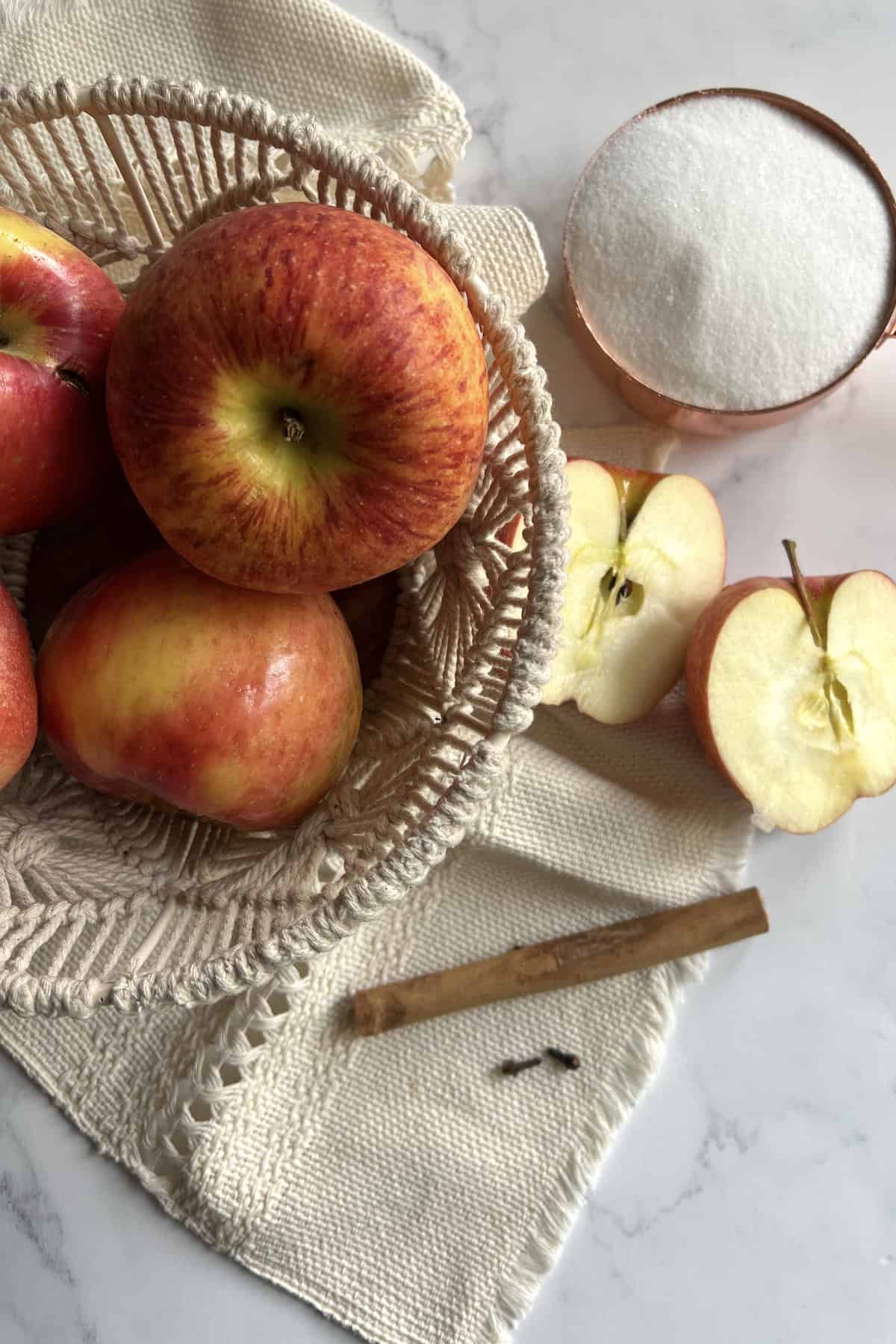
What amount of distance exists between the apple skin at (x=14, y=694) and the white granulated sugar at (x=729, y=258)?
1.40ft

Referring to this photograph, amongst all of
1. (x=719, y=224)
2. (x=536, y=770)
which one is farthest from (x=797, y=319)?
(x=536, y=770)

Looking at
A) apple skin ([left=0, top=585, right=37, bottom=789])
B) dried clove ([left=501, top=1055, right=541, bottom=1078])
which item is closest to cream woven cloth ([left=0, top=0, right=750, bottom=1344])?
dried clove ([left=501, top=1055, right=541, bottom=1078])

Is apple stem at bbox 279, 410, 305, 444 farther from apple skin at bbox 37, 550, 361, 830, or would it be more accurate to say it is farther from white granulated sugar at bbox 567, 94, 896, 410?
white granulated sugar at bbox 567, 94, 896, 410

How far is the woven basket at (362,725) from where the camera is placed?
552mm

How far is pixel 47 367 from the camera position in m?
0.56

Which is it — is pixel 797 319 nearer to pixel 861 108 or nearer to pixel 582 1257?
pixel 861 108

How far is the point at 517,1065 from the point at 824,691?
344 millimetres

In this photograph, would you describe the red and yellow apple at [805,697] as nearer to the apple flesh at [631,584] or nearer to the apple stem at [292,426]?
the apple flesh at [631,584]

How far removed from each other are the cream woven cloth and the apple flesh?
1.6 inches

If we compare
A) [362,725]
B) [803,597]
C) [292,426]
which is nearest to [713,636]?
[803,597]

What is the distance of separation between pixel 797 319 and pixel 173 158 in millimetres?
428

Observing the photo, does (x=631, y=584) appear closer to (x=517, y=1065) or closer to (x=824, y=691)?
(x=824, y=691)

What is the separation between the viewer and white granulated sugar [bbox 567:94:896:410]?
2.41 ft

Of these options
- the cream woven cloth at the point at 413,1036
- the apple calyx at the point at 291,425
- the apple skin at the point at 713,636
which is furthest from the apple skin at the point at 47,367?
the apple skin at the point at 713,636
